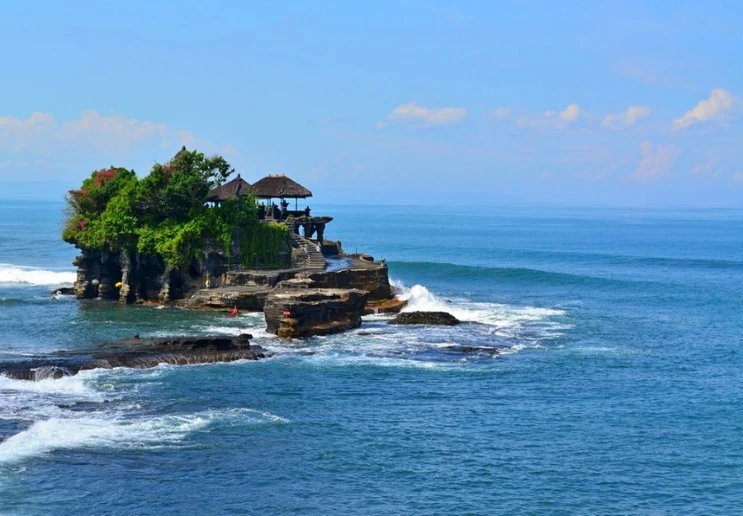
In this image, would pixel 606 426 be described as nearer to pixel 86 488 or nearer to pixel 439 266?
pixel 86 488

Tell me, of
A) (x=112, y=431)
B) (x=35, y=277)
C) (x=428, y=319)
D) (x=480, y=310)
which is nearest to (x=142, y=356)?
(x=112, y=431)

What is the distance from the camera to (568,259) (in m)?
108

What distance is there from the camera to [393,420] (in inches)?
1315

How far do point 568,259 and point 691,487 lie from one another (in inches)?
3244

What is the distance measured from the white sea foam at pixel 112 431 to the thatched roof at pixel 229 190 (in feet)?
113

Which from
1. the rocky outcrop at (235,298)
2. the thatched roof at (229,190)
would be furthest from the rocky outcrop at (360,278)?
the thatched roof at (229,190)

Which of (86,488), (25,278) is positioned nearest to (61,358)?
(86,488)

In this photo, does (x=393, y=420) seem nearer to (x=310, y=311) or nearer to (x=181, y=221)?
(x=310, y=311)

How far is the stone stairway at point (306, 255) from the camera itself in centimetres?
6234

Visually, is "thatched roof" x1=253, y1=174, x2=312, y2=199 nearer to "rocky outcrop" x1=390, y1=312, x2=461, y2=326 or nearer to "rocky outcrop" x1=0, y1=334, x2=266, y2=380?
"rocky outcrop" x1=390, y1=312, x2=461, y2=326

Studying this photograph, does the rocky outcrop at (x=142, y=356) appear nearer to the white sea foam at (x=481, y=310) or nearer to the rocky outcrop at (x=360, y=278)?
the rocky outcrop at (x=360, y=278)

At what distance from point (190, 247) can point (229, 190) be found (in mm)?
7689

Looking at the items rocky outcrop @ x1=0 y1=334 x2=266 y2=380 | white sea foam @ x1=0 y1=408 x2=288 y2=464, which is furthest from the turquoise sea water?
rocky outcrop @ x1=0 y1=334 x2=266 y2=380

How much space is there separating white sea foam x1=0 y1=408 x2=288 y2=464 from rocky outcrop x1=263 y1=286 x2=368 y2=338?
1463 centimetres
